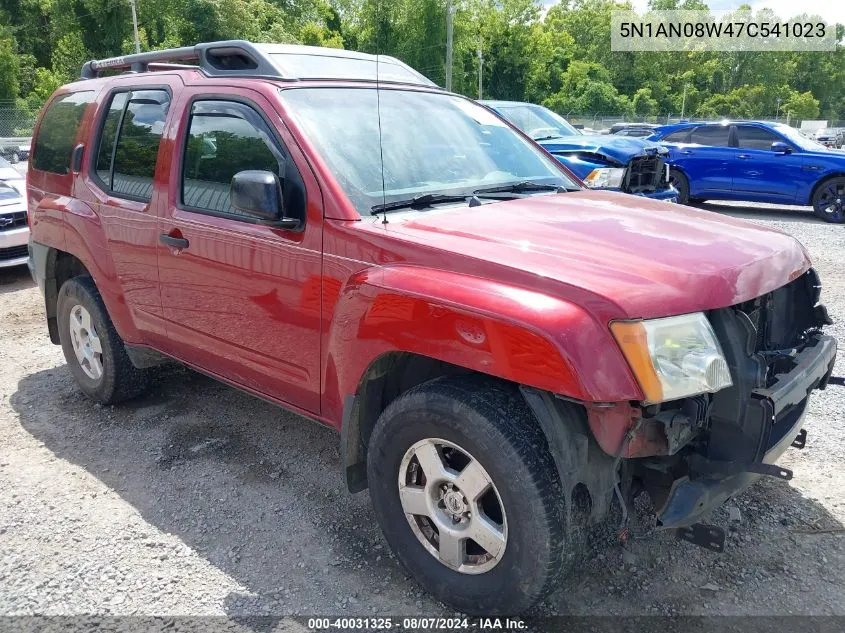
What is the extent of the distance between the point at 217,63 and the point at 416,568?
2.66m

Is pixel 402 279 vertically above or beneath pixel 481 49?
beneath

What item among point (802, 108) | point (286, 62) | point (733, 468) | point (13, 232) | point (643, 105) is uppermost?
point (643, 105)

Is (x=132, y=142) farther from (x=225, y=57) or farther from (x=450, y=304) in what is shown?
(x=450, y=304)

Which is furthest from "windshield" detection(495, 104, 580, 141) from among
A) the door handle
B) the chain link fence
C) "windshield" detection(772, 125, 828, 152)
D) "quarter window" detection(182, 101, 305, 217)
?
the chain link fence

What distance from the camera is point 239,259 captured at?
3219 mm

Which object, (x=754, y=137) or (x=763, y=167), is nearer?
(x=763, y=167)

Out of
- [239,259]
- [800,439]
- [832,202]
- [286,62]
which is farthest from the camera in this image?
[832,202]

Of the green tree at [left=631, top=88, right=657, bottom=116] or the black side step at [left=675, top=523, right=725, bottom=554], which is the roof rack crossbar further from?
the green tree at [left=631, top=88, right=657, bottom=116]

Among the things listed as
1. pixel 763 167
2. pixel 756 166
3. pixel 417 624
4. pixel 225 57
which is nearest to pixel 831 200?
pixel 763 167

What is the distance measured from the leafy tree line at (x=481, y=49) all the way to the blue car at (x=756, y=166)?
3872 mm

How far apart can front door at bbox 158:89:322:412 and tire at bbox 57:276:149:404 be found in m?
0.75

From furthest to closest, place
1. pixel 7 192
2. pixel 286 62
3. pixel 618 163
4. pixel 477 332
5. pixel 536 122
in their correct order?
pixel 536 122 < pixel 618 163 < pixel 7 192 < pixel 286 62 < pixel 477 332

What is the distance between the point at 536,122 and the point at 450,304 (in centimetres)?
869

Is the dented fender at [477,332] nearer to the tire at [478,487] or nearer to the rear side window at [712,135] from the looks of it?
the tire at [478,487]
